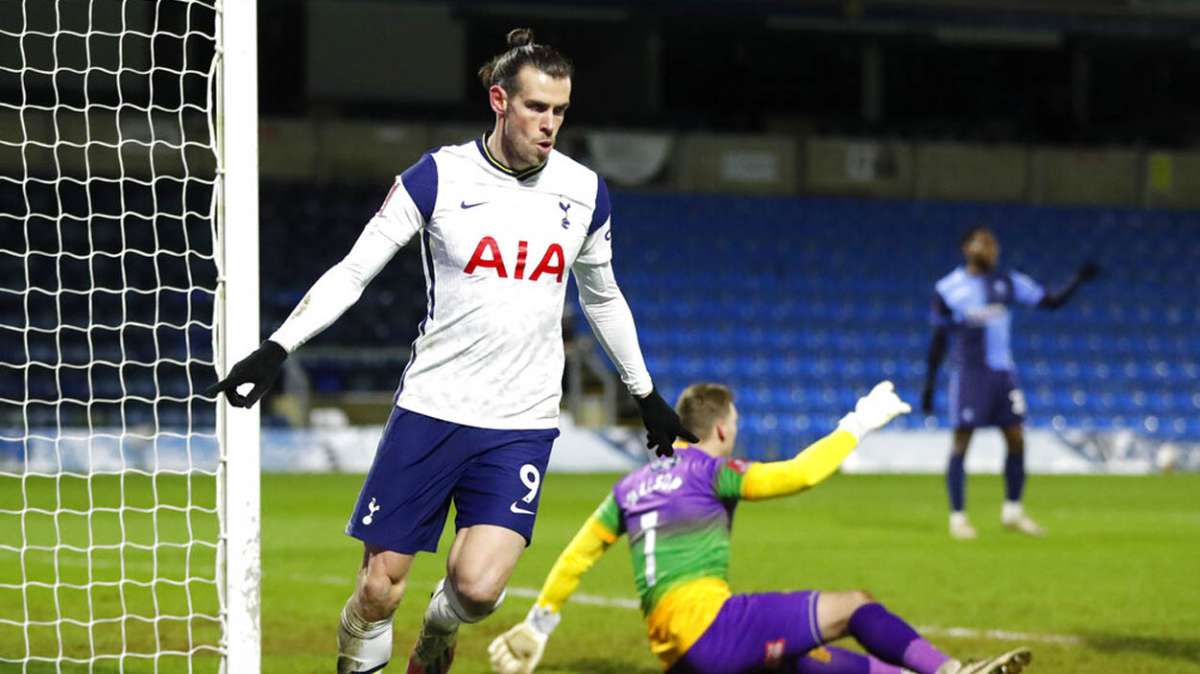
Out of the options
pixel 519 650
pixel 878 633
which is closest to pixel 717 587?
pixel 878 633

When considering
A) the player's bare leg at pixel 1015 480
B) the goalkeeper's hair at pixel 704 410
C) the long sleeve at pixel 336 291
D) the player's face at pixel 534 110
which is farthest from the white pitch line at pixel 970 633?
the player's bare leg at pixel 1015 480

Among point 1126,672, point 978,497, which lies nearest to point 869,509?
point 978,497

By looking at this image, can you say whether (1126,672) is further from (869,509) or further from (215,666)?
(869,509)

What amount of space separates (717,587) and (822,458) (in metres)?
0.54

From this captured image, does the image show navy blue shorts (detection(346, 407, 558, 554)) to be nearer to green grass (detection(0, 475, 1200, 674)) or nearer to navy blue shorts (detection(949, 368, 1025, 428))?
green grass (detection(0, 475, 1200, 674))

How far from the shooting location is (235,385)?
495 cm

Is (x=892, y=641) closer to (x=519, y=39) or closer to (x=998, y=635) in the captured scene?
(x=519, y=39)

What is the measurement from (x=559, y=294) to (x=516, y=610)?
12.4 ft

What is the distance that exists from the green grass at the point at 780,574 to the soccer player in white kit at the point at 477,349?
1689 millimetres

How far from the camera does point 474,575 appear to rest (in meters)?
5.33

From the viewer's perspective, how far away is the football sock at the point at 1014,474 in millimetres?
12992

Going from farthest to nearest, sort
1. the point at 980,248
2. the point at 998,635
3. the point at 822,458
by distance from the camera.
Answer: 1. the point at 980,248
2. the point at 998,635
3. the point at 822,458

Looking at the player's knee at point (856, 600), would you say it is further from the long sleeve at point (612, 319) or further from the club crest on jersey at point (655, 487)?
the long sleeve at point (612, 319)

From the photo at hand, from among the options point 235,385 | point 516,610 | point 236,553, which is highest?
point 235,385
